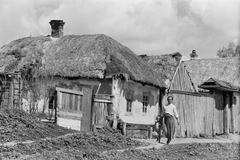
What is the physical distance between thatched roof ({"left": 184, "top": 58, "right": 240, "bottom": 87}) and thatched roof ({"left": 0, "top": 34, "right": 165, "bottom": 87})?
11.5 meters

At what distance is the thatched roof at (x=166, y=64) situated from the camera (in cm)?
2086

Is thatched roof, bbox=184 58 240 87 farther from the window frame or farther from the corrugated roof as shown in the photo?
the window frame

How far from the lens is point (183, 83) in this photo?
22172mm

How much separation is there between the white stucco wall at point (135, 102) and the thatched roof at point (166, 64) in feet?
5.50

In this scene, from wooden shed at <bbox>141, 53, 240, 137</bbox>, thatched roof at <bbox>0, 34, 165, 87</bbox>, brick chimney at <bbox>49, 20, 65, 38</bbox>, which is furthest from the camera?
brick chimney at <bbox>49, 20, 65, 38</bbox>

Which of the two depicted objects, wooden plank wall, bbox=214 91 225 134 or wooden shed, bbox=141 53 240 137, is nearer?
wooden shed, bbox=141 53 240 137

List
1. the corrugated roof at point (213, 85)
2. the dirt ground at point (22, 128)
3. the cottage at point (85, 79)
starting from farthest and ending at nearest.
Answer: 1. the corrugated roof at point (213, 85)
2. the cottage at point (85, 79)
3. the dirt ground at point (22, 128)

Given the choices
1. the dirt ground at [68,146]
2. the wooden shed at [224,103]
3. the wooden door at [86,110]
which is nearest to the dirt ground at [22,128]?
the dirt ground at [68,146]

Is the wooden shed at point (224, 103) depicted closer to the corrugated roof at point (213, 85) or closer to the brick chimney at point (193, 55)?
the corrugated roof at point (213, 85)

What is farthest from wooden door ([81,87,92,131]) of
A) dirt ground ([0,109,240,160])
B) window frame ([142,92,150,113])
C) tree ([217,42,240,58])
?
tree ([217,42,240,58])

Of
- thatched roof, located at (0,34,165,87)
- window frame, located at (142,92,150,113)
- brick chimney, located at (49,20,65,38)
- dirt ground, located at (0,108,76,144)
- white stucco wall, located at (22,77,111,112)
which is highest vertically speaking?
brick chimney, located at (49,20,65,38)

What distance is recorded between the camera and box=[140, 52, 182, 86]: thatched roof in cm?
2086

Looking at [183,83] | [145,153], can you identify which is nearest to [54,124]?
[145,153]

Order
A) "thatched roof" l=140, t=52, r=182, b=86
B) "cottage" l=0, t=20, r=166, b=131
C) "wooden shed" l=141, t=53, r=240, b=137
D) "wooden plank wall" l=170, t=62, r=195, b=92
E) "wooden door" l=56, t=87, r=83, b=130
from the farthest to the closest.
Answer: "wooden plank wall" l=170, t=62, r=195, b=92 < "thatched roof" l=140, t=52, r=182, b=86 < "wooden shed" l=141, t=53, r=240, b=137 < "cottage" l=0, t=20, r=166, b=131 < "wooden door" l=56, t=87, r=83, b=130
